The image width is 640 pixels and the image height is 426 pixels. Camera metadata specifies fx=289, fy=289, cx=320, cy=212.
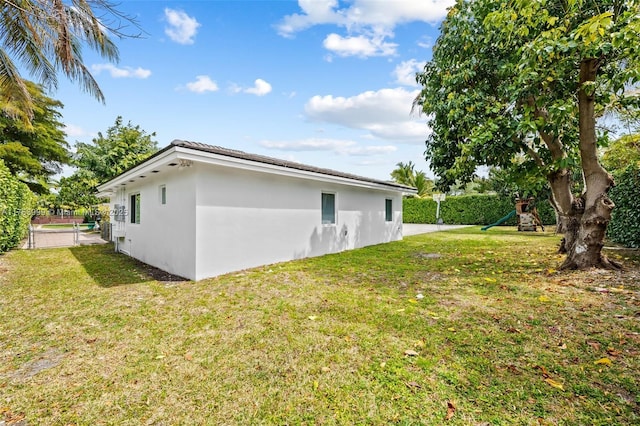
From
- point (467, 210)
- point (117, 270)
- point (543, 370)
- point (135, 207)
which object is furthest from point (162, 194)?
point (467, 210)

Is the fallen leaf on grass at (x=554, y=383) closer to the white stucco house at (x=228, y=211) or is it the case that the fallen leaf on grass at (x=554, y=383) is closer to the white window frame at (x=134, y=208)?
the white stucco house at (x=228, y=211)

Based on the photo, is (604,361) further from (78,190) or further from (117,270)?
(78,190)

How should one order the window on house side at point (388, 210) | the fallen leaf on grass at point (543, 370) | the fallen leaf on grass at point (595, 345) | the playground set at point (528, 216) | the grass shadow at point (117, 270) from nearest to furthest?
1. the fallen leaf on grass at point (543, 370)
2. the fallen leaf on grass at point (595, 345)
3. the grass shadow at point (117, 270)
4. the window on house side at point (388, 210)
5. the playground set at point (528, 216)

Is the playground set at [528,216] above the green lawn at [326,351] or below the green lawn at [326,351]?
above

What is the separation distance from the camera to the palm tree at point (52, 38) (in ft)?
20.2

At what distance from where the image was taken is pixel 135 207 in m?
10.9

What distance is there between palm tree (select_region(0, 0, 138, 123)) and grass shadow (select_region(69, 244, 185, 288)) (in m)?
4.86

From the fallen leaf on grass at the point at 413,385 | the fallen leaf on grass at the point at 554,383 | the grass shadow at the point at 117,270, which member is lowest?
the grass shadow at the point at 117,270

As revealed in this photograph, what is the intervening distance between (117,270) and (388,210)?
35.5 ft

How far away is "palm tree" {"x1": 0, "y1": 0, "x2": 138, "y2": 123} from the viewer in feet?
20.2

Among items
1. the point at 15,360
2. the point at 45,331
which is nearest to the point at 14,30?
the point at 45,331

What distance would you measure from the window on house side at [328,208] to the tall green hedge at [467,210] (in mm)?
16941

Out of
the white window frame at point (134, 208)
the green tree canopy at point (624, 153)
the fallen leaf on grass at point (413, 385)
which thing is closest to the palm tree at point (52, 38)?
the white window frame at point (134, 208)

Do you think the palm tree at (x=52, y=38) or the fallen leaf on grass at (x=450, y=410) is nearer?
the fallen leaf on grass at (x=450, y=410)
